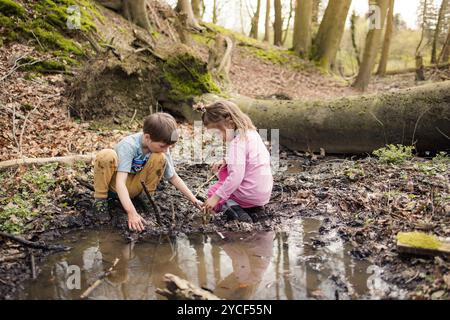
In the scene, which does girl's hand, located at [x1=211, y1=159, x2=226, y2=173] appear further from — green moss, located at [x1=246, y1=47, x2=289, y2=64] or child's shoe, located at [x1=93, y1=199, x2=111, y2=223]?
green moss, located at [x1=246, y1=47, x2=289, y2=64]

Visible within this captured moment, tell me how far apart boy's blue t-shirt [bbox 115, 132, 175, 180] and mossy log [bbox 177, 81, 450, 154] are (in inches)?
140

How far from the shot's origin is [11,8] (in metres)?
8.26

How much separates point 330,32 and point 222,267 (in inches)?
624

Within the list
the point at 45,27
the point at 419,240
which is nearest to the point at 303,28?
the point at 45,27

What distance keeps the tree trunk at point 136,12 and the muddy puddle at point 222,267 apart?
1085cm

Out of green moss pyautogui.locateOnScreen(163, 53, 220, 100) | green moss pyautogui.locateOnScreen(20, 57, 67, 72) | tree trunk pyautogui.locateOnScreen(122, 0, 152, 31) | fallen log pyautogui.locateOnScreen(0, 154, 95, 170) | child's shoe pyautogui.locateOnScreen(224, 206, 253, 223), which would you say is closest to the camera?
child's shoe pyautogui.locateOnScreen(224, 206, 253, 223)

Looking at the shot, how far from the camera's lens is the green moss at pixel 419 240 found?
2.78 metres

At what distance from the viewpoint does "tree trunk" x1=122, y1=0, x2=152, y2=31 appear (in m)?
13.0

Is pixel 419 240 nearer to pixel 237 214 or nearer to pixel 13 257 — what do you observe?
pixel 237 214

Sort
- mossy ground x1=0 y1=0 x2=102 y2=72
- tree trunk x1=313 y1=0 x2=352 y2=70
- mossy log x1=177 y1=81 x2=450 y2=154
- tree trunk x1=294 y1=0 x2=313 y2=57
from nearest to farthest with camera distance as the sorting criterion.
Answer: mossy log x1=177 y1=81 x2=450 y2=154
mossy ground x1=0 y1=0 x2=102 y2=72
tree trunk x1=313 y1=0 x2=352 y2=70
tree trunk x1=294 y1=0 x2=313 y2=57

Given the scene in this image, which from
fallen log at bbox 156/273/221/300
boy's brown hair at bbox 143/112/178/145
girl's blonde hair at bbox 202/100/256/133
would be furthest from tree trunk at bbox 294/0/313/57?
fallen log at bbox 156/273/221/300

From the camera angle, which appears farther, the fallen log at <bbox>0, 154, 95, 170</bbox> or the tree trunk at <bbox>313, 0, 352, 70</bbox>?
the tree trunk at <bbox>313, 0, 352, 70</bbox>

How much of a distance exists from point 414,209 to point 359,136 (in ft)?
8.42
